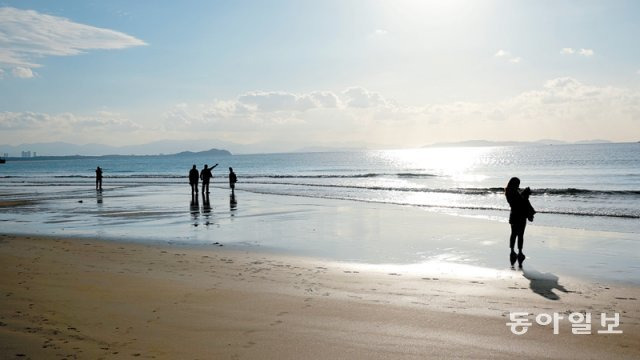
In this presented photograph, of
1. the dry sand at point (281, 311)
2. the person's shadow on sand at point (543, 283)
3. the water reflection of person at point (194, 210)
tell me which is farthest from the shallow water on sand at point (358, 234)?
the dry sand at point (281, 311)

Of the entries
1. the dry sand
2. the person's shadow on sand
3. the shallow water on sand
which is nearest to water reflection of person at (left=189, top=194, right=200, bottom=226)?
the shallow water on sand

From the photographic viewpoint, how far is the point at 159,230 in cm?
1631

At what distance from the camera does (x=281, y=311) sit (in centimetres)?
704

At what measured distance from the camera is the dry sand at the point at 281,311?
5.57 m

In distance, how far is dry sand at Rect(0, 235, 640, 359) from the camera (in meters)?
5.57

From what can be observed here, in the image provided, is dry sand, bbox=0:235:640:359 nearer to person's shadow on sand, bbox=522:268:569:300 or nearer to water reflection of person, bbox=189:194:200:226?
person's shadow on sand, bbox=522:268:569:300

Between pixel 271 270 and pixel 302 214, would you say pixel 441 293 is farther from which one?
pixel 302 214

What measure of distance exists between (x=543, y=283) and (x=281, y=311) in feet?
16.6

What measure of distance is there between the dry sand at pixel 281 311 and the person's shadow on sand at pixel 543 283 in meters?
0.05

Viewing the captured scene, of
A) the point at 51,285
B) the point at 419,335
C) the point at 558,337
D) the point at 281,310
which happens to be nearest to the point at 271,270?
the point at 281,310

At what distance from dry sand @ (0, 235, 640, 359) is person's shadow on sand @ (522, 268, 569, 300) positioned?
52 mm

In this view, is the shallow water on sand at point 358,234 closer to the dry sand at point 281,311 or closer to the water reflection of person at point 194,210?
the water reflection of person at point 194,210

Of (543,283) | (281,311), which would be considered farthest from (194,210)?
(543,283)

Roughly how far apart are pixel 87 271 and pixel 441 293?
676 cm
